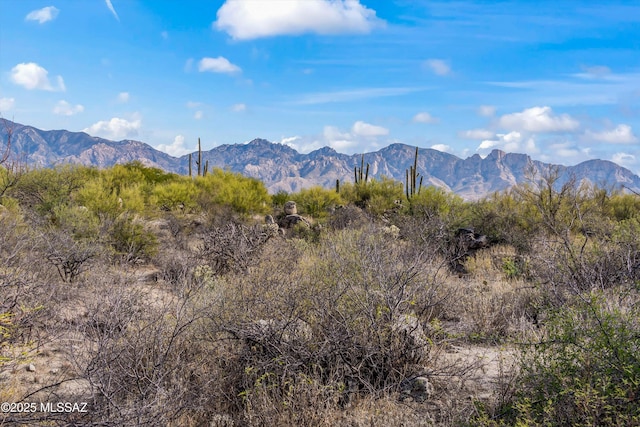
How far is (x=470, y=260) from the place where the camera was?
490 inches

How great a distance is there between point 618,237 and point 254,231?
8.55m

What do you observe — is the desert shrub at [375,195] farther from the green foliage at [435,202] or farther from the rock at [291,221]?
the rock at [291,221]

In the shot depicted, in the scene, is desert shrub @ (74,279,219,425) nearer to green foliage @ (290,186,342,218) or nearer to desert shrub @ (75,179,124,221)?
desert shrub @ (75,179,124,221)

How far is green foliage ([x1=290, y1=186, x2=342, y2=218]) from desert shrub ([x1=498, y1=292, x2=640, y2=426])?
641 inches

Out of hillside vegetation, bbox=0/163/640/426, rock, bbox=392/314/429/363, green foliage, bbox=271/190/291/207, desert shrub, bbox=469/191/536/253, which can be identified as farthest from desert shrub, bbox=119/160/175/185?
rock, bbox=392/314/429/363

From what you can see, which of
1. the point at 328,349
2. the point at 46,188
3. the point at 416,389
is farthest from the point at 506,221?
the point at 46,188

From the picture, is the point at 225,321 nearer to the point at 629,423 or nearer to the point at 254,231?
the point at 629,423

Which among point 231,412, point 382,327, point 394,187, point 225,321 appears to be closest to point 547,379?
point 382,327

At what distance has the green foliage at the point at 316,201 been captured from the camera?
20.7 metres

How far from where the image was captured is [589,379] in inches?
138

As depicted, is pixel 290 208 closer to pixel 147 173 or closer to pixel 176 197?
pixel 176 197

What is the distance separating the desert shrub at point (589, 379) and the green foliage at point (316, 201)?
641 inches

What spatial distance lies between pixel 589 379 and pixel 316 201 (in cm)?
1777

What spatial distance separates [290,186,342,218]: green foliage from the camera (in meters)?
20.7
